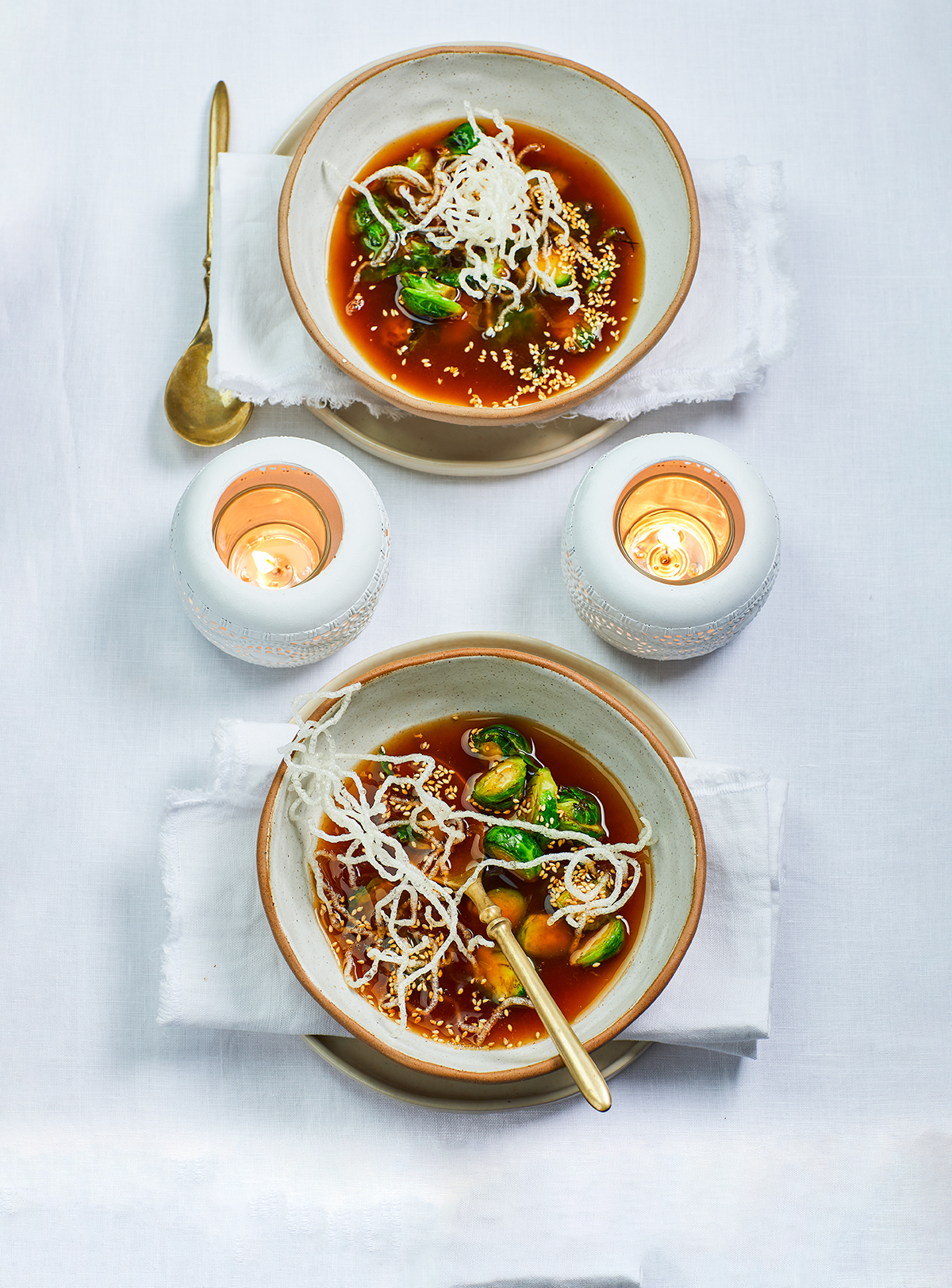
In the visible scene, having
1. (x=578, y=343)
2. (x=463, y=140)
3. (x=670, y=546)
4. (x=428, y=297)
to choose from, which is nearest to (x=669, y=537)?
(x=670, y=546)

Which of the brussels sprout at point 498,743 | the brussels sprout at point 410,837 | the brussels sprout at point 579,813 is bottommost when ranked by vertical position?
the brussels sprout at point 410,837

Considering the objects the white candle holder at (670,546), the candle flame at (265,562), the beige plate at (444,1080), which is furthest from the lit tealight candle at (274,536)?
the white candle holder at (670,546)

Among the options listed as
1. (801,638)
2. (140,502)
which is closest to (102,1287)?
(140,502)

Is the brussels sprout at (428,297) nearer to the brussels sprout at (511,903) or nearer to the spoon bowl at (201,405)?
the spoon bowl at (201,405)

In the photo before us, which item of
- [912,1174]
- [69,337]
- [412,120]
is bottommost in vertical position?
[912,1174]

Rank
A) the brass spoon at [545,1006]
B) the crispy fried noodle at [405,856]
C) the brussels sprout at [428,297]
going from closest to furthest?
1. the brass spoon at [545,1006]
2. the crispy fried noodle at [405,856]
3. the brussels sprout at [428,297]

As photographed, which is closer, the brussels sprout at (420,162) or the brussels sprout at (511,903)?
the brussels sprout at (511,903)

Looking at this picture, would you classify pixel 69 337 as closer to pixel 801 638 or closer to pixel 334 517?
pixel 334 517

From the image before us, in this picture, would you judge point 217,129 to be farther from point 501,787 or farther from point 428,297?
point 501,787
